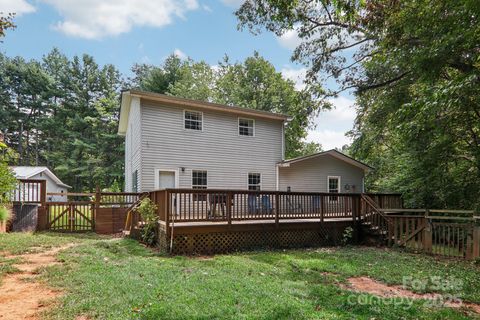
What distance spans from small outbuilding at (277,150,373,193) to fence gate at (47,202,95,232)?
8.22 metres

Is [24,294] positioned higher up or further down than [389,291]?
higher up

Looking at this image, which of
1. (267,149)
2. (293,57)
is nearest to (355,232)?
(267,149)

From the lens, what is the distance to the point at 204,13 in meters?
11.4

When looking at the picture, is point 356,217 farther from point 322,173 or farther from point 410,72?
point 322,173

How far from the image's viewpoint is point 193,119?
1302 centimetres

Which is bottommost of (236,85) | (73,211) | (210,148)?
(73,211)

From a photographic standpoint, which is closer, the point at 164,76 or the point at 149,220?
the point at 149,220

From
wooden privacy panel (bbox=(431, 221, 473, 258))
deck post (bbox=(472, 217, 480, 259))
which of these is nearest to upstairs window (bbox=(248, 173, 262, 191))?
wooden privacy panel (bbox=(431, 221, 473, 258))

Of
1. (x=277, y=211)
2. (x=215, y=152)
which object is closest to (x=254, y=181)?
(x=215, y=152)

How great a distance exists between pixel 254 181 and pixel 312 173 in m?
3.10

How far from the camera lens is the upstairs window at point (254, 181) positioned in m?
14.1

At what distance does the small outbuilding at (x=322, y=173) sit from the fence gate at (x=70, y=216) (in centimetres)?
822

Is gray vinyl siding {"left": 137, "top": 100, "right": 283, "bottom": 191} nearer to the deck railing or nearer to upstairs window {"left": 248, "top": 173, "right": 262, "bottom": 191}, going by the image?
upstairs window {"left": 248, "top": 173, "right": 262, "bottom": 191}

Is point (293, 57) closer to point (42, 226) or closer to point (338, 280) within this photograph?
point (338, 280)
